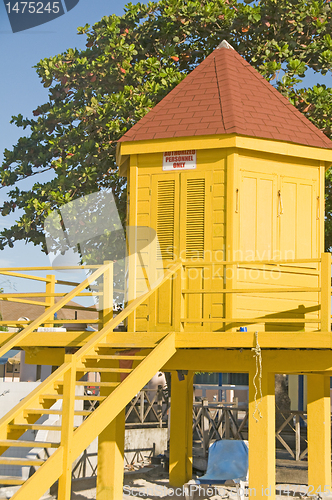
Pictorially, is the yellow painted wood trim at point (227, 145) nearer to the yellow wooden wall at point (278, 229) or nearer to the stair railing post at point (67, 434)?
the yellow wooden wall at point (278, 229)

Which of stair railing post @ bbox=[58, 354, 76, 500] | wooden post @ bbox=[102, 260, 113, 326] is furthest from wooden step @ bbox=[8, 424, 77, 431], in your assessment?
wooden post @ bbox=[102, 260, 113, 326]

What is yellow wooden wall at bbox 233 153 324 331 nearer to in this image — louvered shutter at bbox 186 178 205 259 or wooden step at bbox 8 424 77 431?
louvered shutter at bbox 186 178 205 259

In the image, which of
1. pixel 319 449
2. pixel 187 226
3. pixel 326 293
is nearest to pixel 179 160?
pixel 187 226

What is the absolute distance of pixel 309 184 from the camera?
36.4 ft

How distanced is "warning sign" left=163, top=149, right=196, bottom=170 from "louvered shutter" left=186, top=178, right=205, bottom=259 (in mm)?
299

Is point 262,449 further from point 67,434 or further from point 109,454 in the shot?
point 67,434

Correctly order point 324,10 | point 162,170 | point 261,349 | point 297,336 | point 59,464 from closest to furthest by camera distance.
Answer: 1. point 59,464
2. point 297,336
3. point 261,349
4. point 162,170
5. point 324,10

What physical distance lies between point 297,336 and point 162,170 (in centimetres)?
417

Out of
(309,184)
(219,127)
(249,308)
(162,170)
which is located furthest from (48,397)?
(309,184)

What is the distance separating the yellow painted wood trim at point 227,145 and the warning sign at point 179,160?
15cm

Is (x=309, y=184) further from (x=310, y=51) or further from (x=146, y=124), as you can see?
(x=310, y=51)

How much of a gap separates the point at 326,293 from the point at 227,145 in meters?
3.29

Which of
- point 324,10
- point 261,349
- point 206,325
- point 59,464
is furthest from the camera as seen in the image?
point 324,10

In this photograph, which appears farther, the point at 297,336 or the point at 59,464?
the point at 297,336
